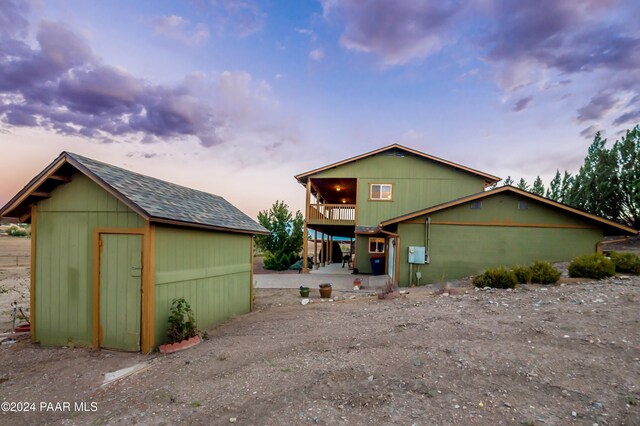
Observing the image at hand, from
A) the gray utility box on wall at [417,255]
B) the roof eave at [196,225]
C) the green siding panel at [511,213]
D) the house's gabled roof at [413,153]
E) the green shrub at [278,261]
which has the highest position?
the house's gabled roof at [413,153]

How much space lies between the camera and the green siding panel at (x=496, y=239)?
13.2 m

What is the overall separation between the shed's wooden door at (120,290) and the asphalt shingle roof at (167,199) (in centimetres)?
75

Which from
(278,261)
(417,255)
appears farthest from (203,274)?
(278,261)

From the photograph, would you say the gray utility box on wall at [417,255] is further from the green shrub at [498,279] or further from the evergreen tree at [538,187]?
the evergreen tree at [538,187]

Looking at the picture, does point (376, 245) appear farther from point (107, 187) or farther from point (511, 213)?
point (107, 187)

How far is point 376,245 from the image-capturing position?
69.6 ft

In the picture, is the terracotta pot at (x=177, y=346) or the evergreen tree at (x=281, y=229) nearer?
the terracotta pot at (x=177, y=346)

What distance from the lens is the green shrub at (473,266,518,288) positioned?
9.97 m

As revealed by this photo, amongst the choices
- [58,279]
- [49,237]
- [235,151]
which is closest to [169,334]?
[58,279]

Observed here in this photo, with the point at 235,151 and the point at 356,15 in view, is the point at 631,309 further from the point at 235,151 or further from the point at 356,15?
the point at 235,151

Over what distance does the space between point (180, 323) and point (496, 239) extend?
12335 mm

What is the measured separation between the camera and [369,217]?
2014cm

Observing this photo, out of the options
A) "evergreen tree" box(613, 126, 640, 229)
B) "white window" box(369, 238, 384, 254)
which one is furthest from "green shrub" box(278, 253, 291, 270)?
"evergreen tree" box(613, 126, 640, 229)

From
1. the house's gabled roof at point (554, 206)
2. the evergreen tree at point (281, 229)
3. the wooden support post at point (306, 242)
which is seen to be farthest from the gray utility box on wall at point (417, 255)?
the evergreen tree at point (281, 229)
